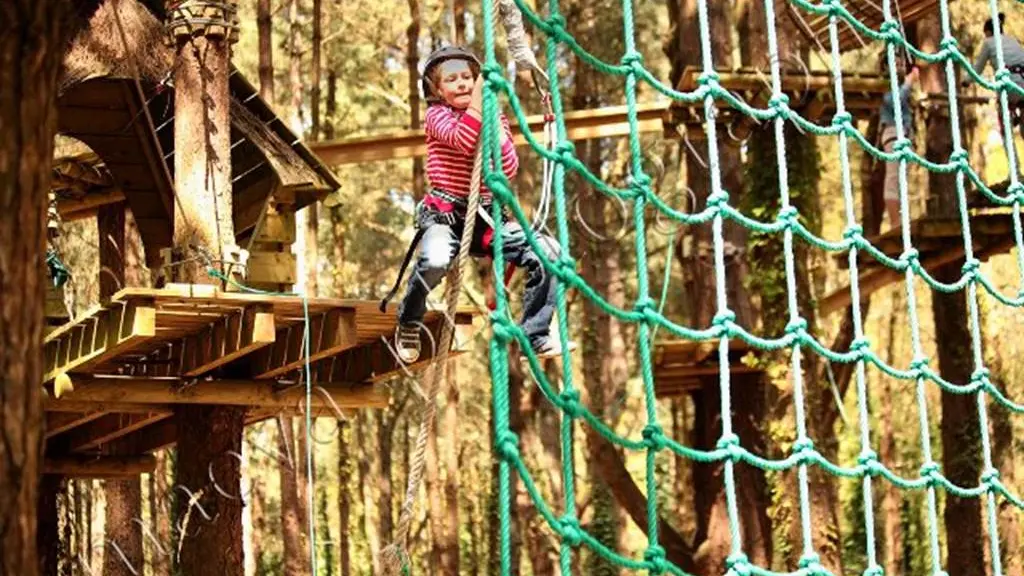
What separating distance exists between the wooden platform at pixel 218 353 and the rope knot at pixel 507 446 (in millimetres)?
3544

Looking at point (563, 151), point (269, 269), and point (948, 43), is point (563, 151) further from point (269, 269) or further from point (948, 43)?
point (269, 269)

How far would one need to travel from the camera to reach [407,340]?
6.89 m

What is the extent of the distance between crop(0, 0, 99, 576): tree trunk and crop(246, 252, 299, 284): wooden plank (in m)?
6.33

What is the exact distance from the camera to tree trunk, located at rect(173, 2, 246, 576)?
28.1 feet

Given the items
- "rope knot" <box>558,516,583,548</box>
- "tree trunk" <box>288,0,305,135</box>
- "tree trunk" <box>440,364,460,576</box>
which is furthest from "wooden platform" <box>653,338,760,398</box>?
"rope knot" <box>558,516,583,548</box>

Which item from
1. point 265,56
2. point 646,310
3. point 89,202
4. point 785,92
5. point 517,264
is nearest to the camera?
point 646,310

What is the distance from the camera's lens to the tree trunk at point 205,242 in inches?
337

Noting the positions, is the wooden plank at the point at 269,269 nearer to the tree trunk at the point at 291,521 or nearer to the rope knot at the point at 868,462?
the rope knot at the point at 868,462

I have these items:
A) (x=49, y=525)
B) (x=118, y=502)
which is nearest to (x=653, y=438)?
(x=49, y=525)

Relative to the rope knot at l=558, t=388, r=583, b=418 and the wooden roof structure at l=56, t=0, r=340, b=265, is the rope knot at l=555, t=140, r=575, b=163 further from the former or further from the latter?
the wooden roof structure at l=56, t=0, r=340, b=265

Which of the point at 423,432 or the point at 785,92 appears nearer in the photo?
the point at 423,432

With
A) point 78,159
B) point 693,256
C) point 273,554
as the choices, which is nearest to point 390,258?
point 273,554

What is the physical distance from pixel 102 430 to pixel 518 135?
306 cm

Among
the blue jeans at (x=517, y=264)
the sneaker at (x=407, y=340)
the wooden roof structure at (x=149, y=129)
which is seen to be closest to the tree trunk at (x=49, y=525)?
the wooden roof structure at (x=149, y=129)
